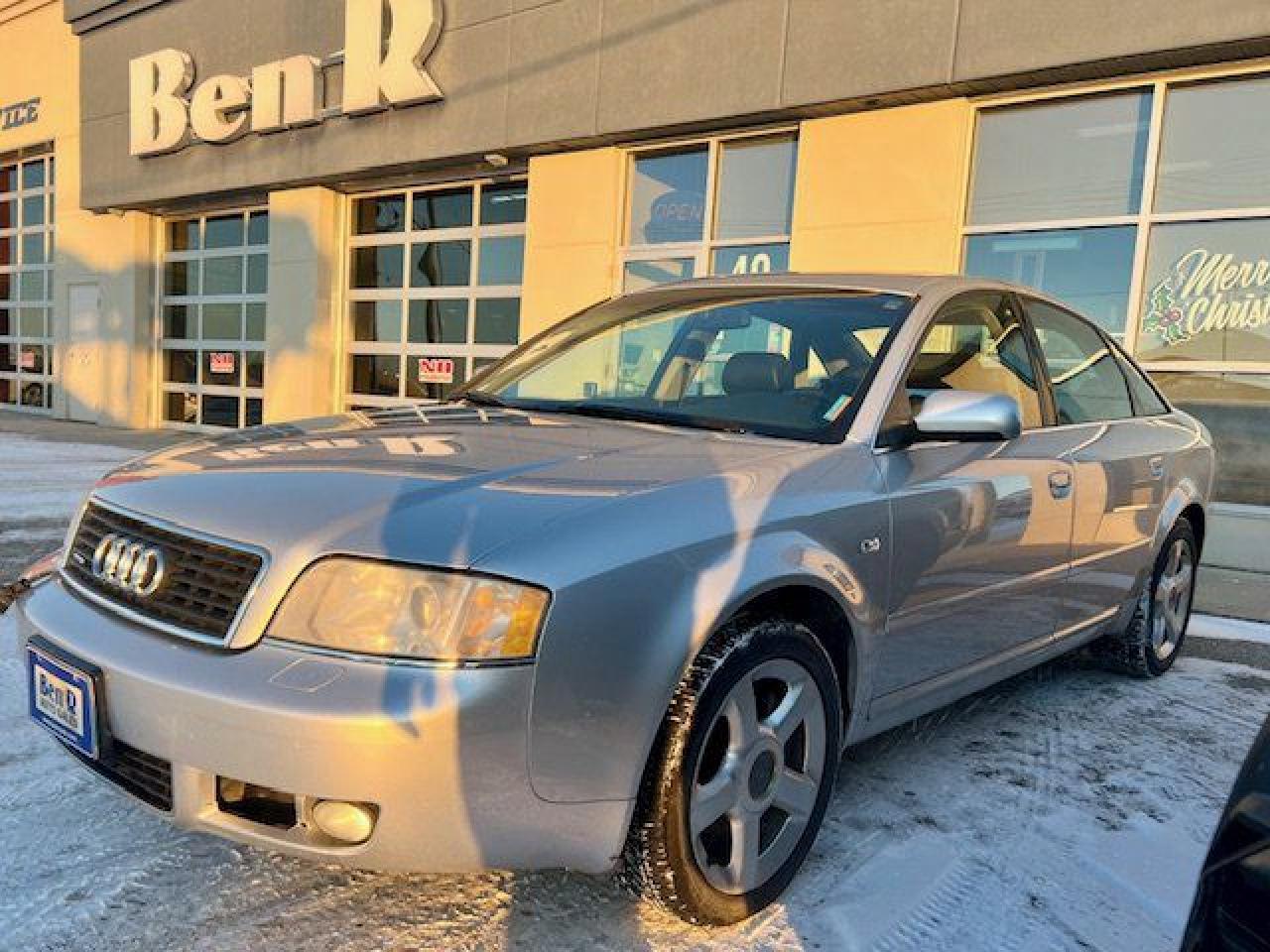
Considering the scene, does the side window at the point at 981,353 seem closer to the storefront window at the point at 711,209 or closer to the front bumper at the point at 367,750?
the front bumper at the point at 367,750

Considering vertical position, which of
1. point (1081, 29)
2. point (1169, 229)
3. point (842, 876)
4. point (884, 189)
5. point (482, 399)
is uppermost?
point (1081, 29)

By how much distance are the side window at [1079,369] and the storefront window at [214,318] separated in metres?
12.1

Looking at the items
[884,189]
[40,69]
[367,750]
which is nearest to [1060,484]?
[367,750]

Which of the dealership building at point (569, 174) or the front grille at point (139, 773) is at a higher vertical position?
the dealership building at point (569, 174)

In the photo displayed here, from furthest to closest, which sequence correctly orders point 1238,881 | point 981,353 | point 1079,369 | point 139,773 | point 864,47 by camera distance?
1. point 864,47
2. point 1079,369
3. point 981,353
4. point 139,773
5. point 1238,881

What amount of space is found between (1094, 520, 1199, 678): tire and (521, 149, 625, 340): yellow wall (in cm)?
634

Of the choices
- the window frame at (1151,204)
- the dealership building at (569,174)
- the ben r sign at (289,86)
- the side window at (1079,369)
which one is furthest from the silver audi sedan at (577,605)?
the ben r sign at (289,86)

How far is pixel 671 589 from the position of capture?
1.90 metres

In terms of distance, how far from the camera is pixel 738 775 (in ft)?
6.93

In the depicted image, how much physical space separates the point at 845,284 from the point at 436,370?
9.22m

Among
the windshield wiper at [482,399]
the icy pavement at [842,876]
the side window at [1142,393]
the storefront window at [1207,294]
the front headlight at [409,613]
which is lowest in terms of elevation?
the icy pavement at [842,876]

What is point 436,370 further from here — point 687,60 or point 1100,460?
point 1100,460

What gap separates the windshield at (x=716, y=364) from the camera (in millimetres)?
2676

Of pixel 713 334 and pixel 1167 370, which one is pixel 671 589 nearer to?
pixel 713 334
